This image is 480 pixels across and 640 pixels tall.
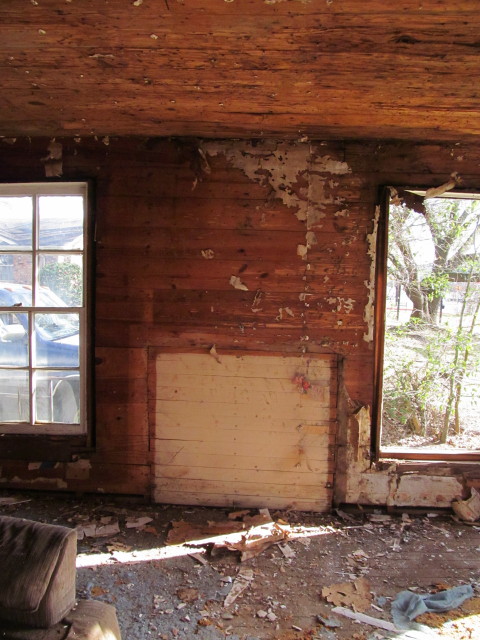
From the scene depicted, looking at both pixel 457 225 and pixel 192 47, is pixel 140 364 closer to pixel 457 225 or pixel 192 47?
pixel 192 47

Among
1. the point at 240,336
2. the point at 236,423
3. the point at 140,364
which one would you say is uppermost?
the point at 240,336

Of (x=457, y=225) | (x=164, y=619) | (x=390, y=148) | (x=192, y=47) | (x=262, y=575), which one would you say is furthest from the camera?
(x=457, y=225)

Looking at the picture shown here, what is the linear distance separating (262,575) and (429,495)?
1.35 meters

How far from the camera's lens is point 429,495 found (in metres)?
2.92

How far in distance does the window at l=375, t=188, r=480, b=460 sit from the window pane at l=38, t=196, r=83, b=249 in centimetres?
251

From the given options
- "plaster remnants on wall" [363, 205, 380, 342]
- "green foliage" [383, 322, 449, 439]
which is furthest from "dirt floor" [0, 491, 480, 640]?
"plaster remnants on wall" [363, 205, 380, 342]

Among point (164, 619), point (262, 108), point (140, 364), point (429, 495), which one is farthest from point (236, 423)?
point (262, 108)

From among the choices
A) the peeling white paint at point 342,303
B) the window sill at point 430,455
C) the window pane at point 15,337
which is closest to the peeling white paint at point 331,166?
the peeling white paint at point 342,303

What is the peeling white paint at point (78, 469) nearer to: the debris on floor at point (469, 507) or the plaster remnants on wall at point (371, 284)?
the plaster remnants on wall at point (371, 284)

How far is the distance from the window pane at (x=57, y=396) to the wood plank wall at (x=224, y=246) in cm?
22

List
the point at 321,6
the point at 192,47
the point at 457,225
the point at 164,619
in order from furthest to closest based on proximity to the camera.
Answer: the point at 457,225
the point at 164,619
the point at 192,47
the point at 321,6

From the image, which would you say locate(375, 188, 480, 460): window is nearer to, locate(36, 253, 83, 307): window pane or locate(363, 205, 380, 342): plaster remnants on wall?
locate(363, 205, 380, 342): plaster remnants on wall

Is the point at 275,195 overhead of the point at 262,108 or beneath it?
beneath

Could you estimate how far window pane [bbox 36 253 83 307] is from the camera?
3018 mm
